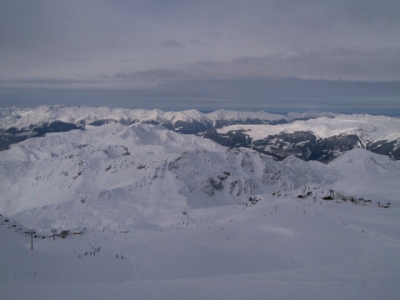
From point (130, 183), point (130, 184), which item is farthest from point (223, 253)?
point (130, 183)

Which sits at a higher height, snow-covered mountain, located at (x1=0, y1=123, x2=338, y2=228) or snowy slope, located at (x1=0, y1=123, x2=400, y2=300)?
snowy slope, located at (x1=0, y1=123, x2=400, y2=300)

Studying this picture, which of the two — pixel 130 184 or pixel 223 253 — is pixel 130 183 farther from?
pixel 223 253

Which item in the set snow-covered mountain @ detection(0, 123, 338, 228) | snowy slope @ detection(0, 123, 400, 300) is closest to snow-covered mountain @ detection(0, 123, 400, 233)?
snow-covered mountain @ detection(0, 123, 338, 228)

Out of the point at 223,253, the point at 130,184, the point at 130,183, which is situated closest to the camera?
the point at 223,253

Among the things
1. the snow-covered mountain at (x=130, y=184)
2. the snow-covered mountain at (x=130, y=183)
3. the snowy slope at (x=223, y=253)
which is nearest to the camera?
the snowy slope at (x=223, y=253)

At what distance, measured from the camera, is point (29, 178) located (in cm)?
10450

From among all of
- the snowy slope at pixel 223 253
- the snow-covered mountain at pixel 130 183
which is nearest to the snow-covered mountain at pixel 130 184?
the snow-covered mountain at pixel 130 183

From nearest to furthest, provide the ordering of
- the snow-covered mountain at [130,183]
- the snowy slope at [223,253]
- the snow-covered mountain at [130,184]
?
the snowy slope at [223,253]
the snow-covered mountain at [130,184]
the snow-covered mountain at [130,183]

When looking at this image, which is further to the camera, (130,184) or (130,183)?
(130,183)

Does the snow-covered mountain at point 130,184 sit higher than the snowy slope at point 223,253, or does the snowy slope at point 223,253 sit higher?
the snowy slope at point 223,253

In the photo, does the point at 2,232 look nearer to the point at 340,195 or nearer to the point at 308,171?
the point at 340,195

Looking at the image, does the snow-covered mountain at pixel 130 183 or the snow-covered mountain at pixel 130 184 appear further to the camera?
the snow-covered mountain at pixel 130 183

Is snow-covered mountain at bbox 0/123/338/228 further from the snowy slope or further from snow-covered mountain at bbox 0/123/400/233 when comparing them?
the snowy slope

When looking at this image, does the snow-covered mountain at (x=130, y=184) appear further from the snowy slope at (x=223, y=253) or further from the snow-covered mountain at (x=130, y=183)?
the snowy slope at (x=223, y=253)
